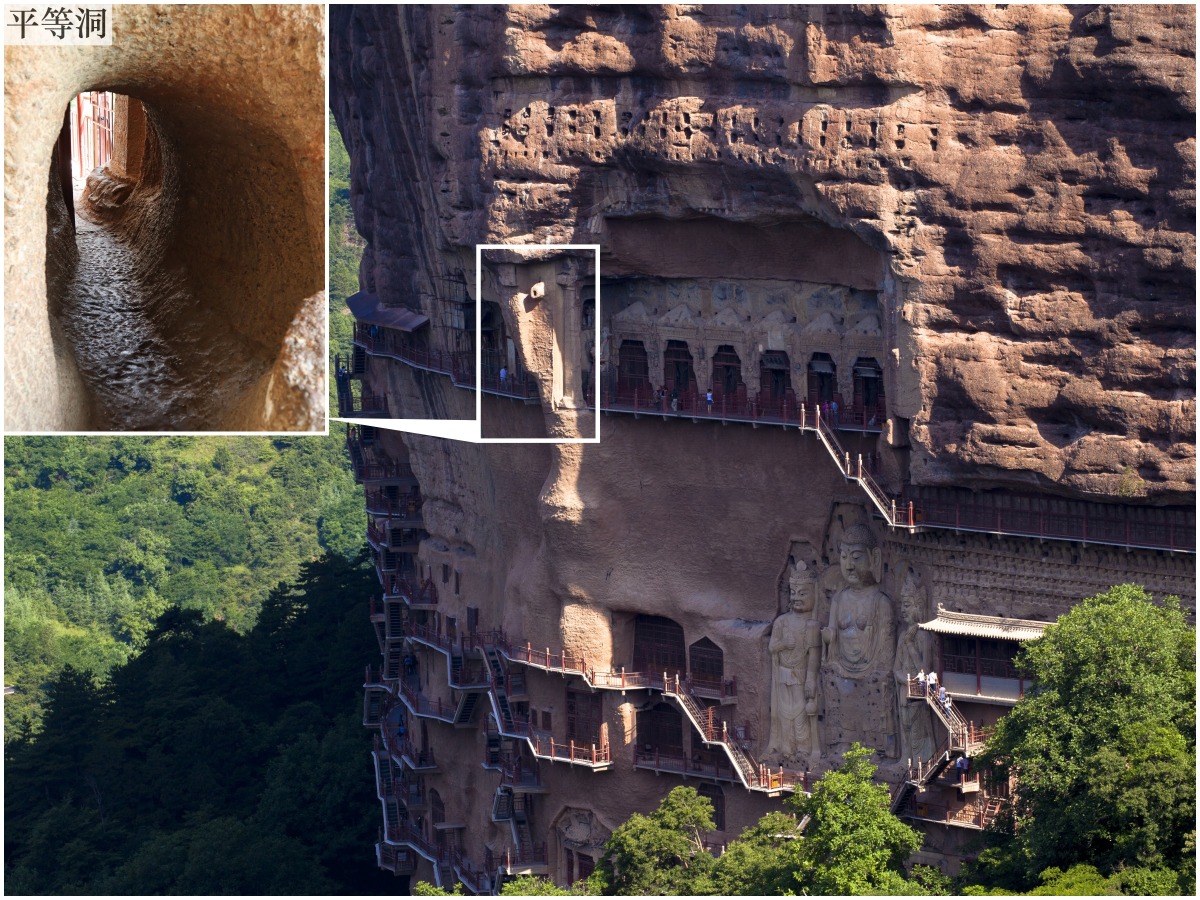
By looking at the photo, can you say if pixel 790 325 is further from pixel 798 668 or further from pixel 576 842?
pixel 576 842

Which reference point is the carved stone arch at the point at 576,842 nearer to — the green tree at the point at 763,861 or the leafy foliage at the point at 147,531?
the green tree at the point at 763,861

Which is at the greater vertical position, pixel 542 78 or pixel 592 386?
pixel 542 78

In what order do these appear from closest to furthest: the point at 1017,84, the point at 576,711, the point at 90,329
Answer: the point at 90,329, the point at 1017,84, the point at 576,711

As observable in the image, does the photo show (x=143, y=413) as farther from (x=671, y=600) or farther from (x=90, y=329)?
(x=671, y=600)

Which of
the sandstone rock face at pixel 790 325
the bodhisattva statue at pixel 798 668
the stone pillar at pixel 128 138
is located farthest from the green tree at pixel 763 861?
the stone pillar at pixel 128 138

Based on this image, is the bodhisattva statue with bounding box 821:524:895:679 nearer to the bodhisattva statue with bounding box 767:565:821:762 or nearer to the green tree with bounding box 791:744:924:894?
the bodhisattva statue with bounding box 767:565:821:762

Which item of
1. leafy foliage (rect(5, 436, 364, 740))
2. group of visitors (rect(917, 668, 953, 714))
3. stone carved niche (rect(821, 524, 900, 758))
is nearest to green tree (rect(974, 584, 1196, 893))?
group of visitors (rect(917, 668, 953, 714))

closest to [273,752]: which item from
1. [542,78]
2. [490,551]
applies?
[490,551]
